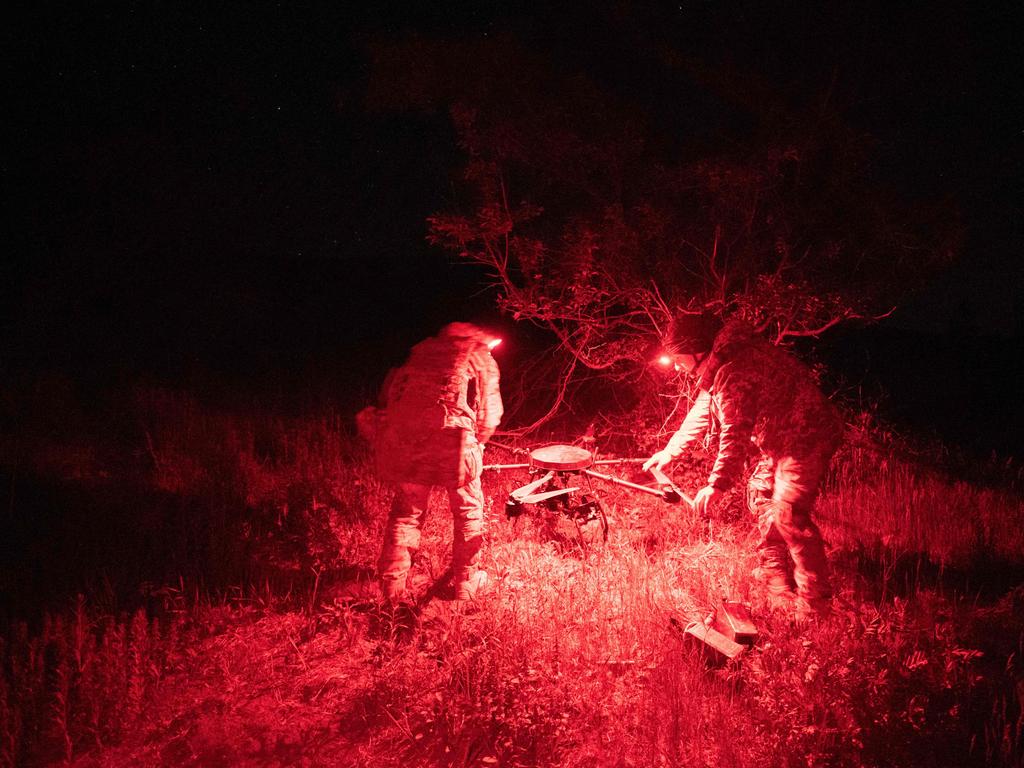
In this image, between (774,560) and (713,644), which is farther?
(774,560)

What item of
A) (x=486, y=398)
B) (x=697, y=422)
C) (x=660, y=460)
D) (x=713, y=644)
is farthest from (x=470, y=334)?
(x=713, y=644)

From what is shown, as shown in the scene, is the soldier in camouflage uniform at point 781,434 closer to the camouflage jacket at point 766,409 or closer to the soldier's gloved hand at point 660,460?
the camouflage jacket at point 766,409

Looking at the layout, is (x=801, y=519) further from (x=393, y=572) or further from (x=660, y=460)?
(x=393, y=572)

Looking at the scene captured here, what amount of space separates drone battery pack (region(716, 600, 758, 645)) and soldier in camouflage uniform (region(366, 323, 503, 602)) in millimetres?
1748

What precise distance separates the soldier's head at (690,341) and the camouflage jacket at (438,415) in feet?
4.40

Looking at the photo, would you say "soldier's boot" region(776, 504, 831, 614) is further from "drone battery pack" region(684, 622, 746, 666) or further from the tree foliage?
the tree foliage

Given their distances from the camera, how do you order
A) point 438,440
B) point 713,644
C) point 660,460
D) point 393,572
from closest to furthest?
point 713,644 → point 438,440 → point 393,572 → point 660,460

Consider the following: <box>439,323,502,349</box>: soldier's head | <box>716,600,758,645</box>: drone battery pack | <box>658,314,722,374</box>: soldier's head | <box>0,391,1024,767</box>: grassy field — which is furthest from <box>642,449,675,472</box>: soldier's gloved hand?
<box>439,323,502,349</box>: soldier's head

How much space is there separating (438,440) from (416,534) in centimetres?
82

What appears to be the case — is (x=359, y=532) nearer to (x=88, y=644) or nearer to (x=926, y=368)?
(x=88, y=644)

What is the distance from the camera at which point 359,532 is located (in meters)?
6.08

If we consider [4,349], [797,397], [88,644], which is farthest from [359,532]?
[4,349]

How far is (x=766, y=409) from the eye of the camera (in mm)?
4590

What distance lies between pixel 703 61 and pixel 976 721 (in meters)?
5.88
